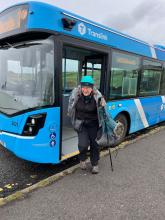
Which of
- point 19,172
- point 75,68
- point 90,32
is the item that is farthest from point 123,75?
point 19,172

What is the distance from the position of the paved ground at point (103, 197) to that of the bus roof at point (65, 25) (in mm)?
2542

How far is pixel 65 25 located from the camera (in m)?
3.75

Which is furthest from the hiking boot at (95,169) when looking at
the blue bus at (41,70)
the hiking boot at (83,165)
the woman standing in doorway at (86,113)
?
the blue bus at (41,70)

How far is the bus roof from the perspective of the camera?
3.48 meters

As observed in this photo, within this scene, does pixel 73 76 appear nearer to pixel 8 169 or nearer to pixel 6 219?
pixel 8 169

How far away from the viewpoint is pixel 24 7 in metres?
3.61

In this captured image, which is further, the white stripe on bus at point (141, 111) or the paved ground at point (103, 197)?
the white stripe on bus at point (141, 111)

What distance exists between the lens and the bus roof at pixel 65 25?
348cm

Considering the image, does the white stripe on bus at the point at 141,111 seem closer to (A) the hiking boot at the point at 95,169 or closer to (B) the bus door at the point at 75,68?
(B) the bus door at the point at 75,68

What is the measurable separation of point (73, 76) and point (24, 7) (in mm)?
2742

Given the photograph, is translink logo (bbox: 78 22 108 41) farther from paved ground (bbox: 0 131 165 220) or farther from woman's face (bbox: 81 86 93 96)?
paved ground (bbox: 0 131 165 220)

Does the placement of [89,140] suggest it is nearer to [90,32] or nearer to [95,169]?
[95,169]

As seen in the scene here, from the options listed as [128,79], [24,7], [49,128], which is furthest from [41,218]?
[128,79]

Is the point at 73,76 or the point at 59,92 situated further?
the point at 73,76
